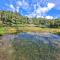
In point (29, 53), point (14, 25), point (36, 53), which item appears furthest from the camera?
point (14, 25)

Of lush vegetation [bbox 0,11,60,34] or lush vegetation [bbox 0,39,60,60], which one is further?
lush vegetation [bbox 0,11,60,34]

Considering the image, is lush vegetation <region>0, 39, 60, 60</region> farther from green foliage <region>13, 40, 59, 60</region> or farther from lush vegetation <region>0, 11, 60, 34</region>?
lush vegetation <region>0, 11, 60, 34</region>

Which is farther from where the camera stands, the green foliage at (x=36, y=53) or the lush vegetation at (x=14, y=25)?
the lush vegetation at (x=14, y=25)

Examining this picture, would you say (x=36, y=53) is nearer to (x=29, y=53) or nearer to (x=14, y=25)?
(x=29, y=53)

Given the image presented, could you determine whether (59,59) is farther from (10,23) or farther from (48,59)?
(10,23)

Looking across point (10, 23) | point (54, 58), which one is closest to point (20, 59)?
point (54, 58)

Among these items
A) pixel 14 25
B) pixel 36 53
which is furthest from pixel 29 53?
pixel 14 25

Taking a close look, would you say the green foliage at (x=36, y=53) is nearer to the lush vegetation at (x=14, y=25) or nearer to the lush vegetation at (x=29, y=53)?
the lush vegetation at (x=29, y=53)

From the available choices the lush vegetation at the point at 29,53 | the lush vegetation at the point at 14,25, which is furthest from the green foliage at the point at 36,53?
the lush vegetation at the point at 14,25

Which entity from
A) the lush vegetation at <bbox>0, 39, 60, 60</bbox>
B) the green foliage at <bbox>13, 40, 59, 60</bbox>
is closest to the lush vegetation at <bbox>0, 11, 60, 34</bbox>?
the lush vegetation at <bbox>0, 39, 60, 60</bbox>

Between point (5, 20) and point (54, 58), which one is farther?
point (5, 20)

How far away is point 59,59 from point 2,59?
8152 millimetres

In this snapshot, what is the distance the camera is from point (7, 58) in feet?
83.6

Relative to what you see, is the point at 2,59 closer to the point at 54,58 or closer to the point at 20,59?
the point at 20,59
